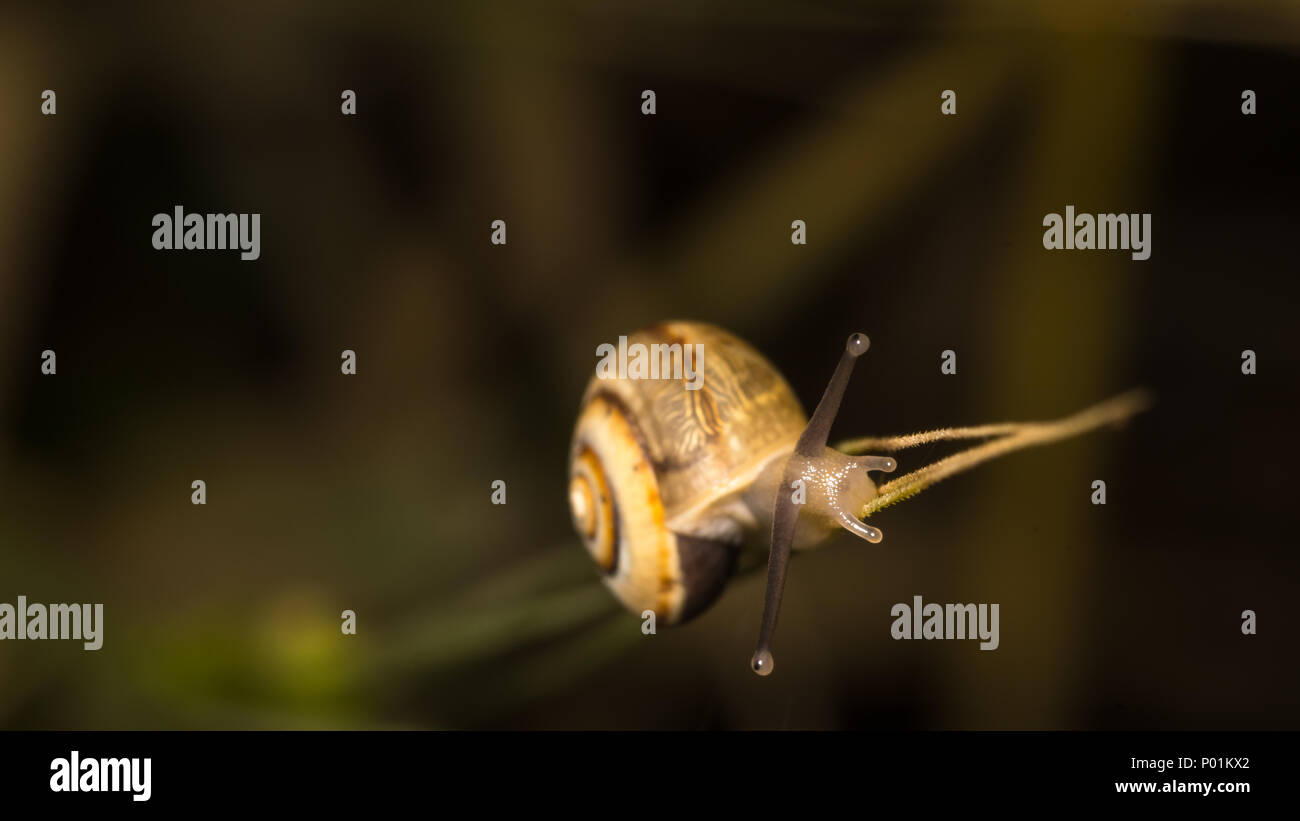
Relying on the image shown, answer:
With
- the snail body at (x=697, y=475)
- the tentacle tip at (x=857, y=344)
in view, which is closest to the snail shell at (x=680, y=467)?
the snail body at (x=697, y=475)

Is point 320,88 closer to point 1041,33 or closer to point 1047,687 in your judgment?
point 1041,33

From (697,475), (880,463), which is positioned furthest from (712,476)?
(880,463)

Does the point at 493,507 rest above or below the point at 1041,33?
below

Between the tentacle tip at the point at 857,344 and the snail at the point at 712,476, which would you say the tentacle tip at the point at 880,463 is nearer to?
the snail at the point at 712,476

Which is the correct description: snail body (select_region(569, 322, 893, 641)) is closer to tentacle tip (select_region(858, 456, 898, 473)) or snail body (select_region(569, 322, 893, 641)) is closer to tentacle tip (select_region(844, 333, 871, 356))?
tentacle tip (select_region(858, 456, 898, 473))

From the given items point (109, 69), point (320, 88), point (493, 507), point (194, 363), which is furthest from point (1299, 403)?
point (109, 69)

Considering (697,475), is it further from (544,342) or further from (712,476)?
(544,342)

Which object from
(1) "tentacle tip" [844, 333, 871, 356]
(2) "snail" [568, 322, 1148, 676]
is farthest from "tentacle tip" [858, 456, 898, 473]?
(1) "tentacle tip" [844, 333, 871, 356]
